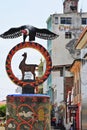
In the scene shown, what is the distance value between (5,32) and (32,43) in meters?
1.30

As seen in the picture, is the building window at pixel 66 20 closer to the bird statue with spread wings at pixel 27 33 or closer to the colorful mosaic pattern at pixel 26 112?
the bird statue with spread wings at pixel 27 33

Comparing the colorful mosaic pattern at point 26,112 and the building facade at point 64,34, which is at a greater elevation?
the building facade at point 64,34

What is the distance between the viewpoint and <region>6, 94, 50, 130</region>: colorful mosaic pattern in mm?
22109

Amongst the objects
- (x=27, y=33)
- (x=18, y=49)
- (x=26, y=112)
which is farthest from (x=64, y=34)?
(x=26, y=112)

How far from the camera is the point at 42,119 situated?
73.3ft

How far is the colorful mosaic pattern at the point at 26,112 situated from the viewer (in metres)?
22.1

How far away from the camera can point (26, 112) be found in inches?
872

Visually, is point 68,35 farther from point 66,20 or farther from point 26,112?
point 26,112

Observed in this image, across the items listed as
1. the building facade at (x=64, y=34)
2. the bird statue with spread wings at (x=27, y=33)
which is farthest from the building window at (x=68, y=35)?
the bird statue with spread wings at (x=27, y=33)

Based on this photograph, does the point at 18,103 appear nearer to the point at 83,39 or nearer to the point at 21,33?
the point at 21,33

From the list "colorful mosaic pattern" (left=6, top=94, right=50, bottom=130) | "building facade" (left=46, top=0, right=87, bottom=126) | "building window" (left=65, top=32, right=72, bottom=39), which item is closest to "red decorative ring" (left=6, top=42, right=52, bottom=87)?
"colorful mosaic pattern" (left=6, top=94, right=50, bottom=130)

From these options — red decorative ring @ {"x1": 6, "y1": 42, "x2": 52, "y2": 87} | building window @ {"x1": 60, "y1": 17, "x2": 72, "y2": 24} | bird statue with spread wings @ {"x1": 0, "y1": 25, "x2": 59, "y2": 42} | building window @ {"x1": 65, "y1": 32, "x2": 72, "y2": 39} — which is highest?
building window @ {"x1": 60, "y1": 17, "x2": 72, "y2": 24}

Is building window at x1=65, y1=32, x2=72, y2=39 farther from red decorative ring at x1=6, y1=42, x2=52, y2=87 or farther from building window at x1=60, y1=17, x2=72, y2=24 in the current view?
red decorative ring at x1=6, y1=42, x2=52, y2=87

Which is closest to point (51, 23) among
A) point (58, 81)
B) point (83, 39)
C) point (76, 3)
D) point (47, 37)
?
point (76, 3)
